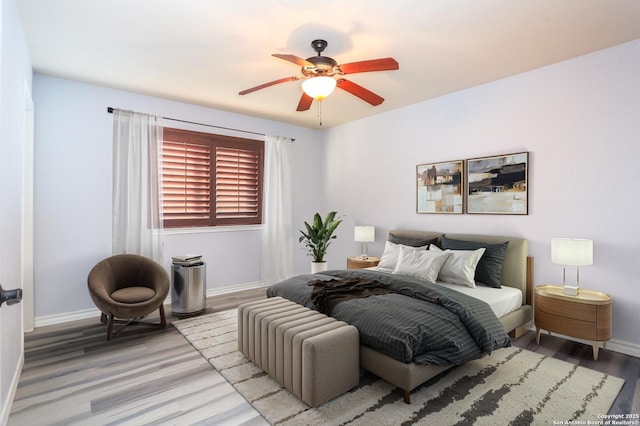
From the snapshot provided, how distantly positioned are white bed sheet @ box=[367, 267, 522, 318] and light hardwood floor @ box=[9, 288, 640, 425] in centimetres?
40

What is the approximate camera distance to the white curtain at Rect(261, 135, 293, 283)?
541 centimetres

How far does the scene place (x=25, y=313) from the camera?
3.50 metres

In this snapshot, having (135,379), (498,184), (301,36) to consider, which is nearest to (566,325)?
(498,184)

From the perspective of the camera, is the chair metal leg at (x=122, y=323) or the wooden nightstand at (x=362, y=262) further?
the wooden nightstand at (x=362, y=262)

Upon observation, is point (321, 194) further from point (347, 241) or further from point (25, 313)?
point (25, 313)

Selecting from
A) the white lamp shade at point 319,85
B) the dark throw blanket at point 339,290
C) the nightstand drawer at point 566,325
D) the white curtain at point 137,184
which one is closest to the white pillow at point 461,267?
the nightstand drawer at point 566,325

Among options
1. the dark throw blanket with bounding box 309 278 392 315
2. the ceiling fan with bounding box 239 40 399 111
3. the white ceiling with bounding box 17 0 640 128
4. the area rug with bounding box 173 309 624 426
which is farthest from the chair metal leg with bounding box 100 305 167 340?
the ceiling fan with bounding box 239 40 399 111

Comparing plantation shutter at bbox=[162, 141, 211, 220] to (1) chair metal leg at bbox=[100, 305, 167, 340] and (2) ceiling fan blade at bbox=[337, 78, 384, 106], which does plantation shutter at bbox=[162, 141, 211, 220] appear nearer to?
(1) chair metal leg at bbox=[100, 305, 167, 340]

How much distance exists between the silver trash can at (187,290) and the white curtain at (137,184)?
0.46 metres

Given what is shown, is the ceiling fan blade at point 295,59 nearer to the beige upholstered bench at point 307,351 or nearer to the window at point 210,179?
the beige upholstered bench at point 307,351

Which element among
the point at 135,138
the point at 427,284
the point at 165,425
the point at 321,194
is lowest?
the point at 165,425

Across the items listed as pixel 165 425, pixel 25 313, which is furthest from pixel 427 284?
pixel 25 313

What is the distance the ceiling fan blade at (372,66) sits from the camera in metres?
2.46

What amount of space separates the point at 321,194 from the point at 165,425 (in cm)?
459
